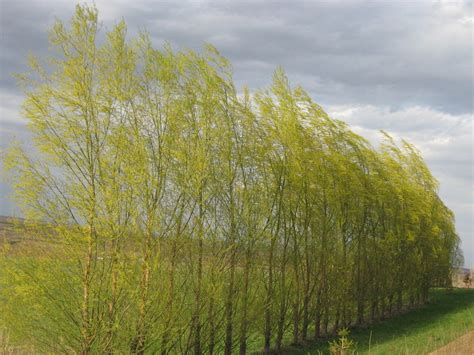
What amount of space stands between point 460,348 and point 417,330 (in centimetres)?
1162

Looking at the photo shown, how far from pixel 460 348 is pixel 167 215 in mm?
8283

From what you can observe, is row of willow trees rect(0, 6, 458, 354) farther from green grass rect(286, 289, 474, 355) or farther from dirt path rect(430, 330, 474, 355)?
dirt path rect(430, 330, 474, 355)

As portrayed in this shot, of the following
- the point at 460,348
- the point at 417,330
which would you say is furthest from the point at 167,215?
the point at 417,330

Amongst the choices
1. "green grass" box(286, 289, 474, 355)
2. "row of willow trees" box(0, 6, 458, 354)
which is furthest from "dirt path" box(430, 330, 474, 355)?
"row of willow trees" box(0, 6, 458, 354)

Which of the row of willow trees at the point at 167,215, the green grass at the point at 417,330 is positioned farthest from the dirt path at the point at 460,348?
the row of willow trees at the point at 167,215

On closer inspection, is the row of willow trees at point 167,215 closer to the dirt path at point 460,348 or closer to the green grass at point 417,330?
the green grass at point 417,330

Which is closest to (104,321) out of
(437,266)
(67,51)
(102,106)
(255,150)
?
(102,106)

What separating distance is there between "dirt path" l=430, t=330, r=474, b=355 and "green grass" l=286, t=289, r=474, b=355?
77cm

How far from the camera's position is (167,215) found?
47.2 ft

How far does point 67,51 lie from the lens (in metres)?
13.8

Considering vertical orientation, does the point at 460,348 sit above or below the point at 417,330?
above

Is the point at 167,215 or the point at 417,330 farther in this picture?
the point at 417,330

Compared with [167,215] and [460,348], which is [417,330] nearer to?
[460,348]

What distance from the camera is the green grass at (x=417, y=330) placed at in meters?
19.0
